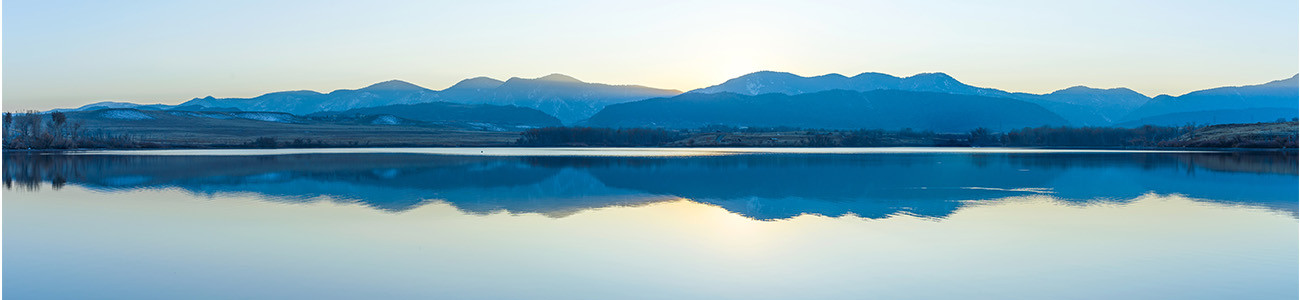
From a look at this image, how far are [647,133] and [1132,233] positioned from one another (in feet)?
488

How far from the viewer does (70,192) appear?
28.6 meters

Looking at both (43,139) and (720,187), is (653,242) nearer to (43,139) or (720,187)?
(720,187)

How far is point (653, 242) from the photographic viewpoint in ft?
52.1

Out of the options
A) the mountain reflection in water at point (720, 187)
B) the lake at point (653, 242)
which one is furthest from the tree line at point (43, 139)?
the lake at point (653, 242)

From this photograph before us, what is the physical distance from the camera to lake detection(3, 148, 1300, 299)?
37.0 ft

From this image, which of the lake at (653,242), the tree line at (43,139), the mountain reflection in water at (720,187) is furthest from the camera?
the tree line at (43,139)

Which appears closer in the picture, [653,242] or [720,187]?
[653,242]

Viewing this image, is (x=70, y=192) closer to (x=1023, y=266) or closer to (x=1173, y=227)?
(x=1023, y=266)

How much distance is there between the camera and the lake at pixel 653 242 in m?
11.3

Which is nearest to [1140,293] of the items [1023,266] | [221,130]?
[1023,266]

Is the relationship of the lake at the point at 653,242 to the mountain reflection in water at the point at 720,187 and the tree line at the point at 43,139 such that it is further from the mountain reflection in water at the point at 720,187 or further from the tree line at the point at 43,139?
the tree line at the point at 43,139

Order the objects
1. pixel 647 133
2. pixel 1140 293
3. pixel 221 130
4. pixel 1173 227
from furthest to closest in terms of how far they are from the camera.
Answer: pixel 221 130, pixel 647 133, pixel 1173 227, pixel 1140 293

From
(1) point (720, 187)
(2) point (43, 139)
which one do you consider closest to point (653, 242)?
(1) point (720, 187)

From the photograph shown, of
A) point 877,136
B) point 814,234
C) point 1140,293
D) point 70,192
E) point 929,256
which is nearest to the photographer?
point 1140,293
